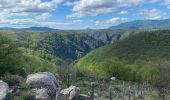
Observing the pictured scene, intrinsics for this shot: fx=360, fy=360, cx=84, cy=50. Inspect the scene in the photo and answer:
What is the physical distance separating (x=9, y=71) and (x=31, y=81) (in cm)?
514

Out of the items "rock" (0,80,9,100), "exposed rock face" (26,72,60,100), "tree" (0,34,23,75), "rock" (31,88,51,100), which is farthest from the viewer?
"tree" (0,34,23,75)

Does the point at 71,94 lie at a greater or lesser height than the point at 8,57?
lesser

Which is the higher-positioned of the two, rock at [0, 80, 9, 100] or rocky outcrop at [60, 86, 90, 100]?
rock at [0, 80, 9, 100]

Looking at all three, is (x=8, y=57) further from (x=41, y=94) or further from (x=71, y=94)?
(x=41, y=94)

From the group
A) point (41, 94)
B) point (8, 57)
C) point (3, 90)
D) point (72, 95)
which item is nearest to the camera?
point (3, 90)

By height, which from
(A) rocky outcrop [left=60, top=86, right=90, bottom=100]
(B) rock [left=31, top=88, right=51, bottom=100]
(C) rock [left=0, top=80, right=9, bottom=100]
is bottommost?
(A) rocky outcrop [left=60, top=86, right=90, bottom=100]

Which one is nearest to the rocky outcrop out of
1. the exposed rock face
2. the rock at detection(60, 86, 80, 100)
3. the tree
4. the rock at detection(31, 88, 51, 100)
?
the rock at detection(60, 86, 80, 100)

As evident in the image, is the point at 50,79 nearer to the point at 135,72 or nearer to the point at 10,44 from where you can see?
the point at 10,44

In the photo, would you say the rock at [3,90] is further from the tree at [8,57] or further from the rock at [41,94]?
the tree at [8,57]

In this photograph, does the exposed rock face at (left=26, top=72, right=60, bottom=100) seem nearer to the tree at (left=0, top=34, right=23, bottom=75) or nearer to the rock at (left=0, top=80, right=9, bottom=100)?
the rock at (left=0, top=80, right=9, bottom=100)

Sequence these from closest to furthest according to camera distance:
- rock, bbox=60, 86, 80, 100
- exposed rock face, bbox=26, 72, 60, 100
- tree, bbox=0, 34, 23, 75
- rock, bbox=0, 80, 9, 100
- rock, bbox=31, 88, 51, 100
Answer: rock, bbox=0, 80, 9, 100, rock, bbox=31, 88, 51, 100, exposed rock face, bbox=26, 72, 60, 100, rock, bbox=60, 86, 80, 100, tree, bbox=0, 34, 23, 75

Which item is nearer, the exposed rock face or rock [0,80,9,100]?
rock [0,80,9,100]

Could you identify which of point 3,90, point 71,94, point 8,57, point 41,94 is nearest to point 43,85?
point 41,94

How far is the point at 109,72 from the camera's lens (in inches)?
4235
